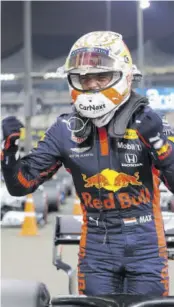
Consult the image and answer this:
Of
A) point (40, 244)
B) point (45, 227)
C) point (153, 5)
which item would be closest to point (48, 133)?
point (40, 244)

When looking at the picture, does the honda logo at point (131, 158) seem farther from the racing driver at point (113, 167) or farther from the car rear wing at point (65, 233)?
the car rear wing at point (65, 233)

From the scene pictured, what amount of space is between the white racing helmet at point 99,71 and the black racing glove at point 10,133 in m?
0.28

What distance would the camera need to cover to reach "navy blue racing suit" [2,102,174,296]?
293cm

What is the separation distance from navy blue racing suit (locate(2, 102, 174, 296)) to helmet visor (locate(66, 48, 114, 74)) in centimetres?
27

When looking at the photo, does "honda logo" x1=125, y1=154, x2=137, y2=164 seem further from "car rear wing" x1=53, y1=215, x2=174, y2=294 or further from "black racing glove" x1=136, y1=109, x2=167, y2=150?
"car rear wing" x1=53, y1=215, x2=174, y2=294

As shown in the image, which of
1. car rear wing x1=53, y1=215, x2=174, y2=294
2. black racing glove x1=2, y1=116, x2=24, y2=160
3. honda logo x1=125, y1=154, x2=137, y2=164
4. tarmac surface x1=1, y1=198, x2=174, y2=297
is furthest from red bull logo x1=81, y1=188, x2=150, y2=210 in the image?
tarmac surface x1=1, y1=198, x2=174, y2=297

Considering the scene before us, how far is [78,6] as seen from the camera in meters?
21.9

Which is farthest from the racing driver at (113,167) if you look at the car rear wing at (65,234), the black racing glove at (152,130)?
the car rear wing at (65,234)

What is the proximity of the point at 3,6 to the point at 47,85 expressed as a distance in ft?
29.1

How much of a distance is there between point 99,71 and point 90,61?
0.20ft

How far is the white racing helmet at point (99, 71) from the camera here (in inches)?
118

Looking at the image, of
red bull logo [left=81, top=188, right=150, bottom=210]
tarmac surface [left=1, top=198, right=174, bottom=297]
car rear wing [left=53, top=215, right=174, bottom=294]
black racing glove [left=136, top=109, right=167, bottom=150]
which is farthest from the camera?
tarmac surface [left=1, top=198, right=174, bottom=297]

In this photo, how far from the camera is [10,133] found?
304 cm

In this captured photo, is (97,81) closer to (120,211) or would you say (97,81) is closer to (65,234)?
(120,211)
